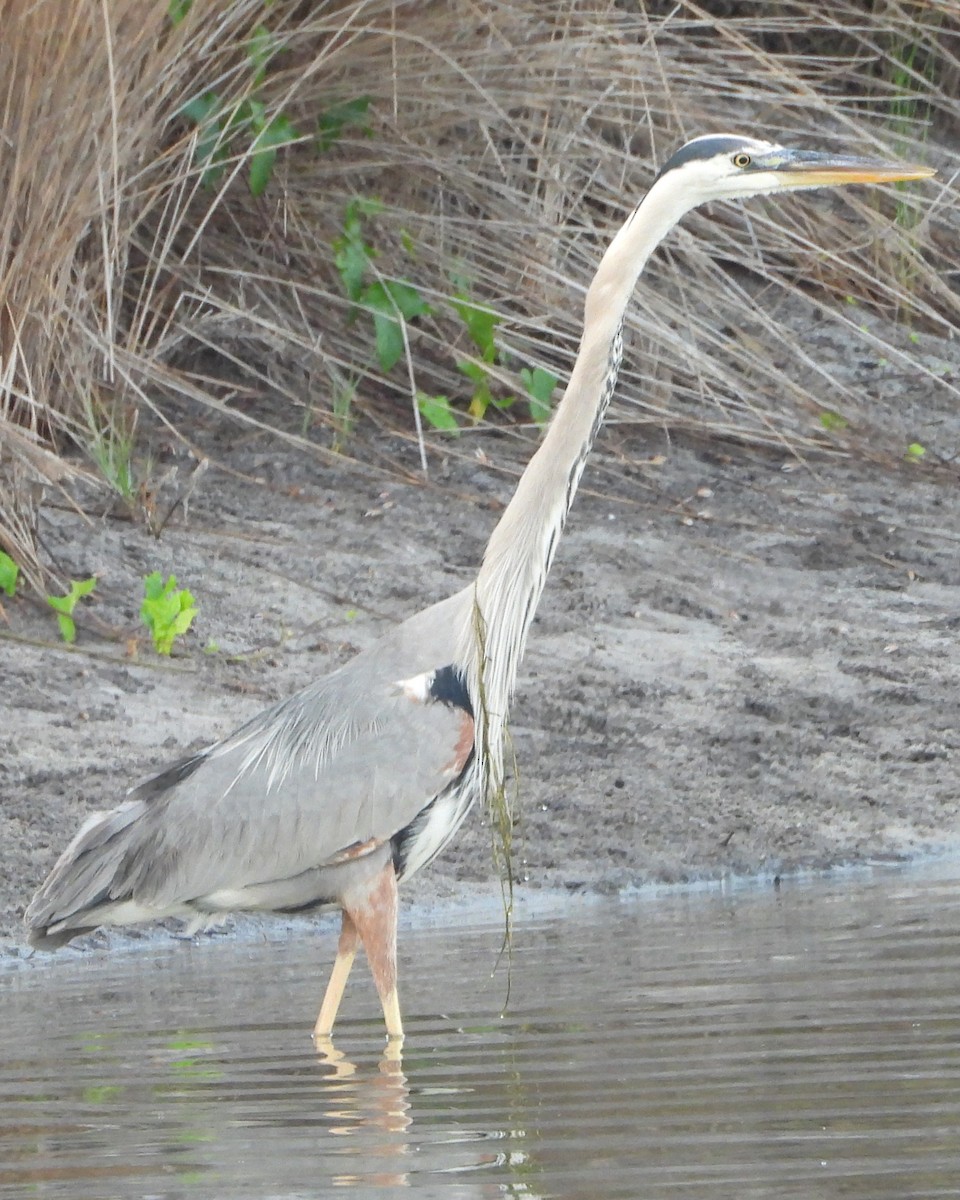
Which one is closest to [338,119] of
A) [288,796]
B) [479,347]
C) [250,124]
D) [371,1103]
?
[250,124]

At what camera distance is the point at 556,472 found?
5965mm

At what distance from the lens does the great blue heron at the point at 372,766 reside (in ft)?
18.8

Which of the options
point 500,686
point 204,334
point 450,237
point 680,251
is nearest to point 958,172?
point 680,251

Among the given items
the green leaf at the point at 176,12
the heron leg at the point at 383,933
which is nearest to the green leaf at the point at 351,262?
the green leaf at the point at 176,12

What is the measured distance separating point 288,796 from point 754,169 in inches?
80.2

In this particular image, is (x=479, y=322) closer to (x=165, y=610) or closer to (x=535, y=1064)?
(x=165, y=610)

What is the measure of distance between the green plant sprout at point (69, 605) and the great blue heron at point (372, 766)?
197 centimetres

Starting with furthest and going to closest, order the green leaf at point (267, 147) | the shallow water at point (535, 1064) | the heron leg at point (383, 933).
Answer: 1. the green leaf at point (267, 147)
2. the heron leg at point (383, 933)
3. the shallow water at point (535, 1064)

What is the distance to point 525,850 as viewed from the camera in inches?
292

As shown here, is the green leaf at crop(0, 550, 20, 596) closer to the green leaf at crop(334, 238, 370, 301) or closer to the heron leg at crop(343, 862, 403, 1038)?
the green leaf at crop(334, 238, 370, 301)

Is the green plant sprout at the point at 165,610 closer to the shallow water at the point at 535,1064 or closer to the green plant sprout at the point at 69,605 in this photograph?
the green plant sprout at the point at 69,605

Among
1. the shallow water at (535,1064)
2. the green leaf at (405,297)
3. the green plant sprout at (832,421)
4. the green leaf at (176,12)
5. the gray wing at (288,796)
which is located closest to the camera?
the shallow water at (535,1064)

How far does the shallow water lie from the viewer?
3590mm

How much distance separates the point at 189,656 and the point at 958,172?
17.0ft
